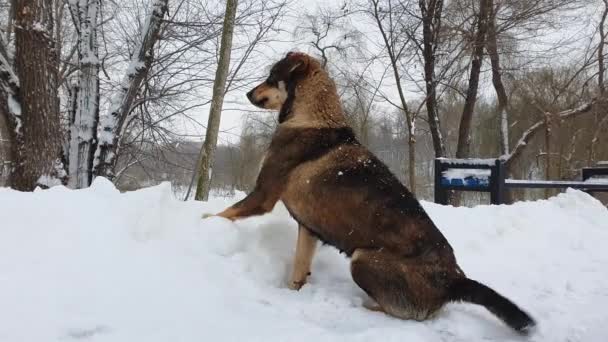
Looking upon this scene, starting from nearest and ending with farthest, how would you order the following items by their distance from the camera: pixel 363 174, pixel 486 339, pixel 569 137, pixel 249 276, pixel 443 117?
pixel 486 339, pixel 249 276, pixel 363 174, pixel 569 137, pixel 443 117

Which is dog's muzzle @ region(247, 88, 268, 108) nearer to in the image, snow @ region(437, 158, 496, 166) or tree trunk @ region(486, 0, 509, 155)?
snow @ region(437, 158, 496, 166)

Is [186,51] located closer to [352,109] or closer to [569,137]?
[352,109]

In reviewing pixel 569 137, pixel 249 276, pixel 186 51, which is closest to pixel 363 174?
pixel 249 276

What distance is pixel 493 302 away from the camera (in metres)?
2.70

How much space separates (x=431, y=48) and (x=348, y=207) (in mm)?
13577

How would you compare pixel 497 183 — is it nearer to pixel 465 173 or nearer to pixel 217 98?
pixel 465 173

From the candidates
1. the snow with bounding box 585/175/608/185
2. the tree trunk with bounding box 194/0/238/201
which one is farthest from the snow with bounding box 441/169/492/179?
the tree trunk with bounding box 194/0/238/201

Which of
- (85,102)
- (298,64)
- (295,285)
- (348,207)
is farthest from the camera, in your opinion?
(85,102)

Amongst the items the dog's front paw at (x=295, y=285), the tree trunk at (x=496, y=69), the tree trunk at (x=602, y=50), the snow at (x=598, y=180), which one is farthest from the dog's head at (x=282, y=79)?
the tree trunk at (x=602, y=50)

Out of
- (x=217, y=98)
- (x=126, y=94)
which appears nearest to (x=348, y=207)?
(x=217, y=98)

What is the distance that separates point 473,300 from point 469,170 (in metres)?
7.61

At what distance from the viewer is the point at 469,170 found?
9.81 meters

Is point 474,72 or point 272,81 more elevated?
point 474,72

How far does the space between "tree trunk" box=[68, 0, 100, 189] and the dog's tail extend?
25.5 feet
